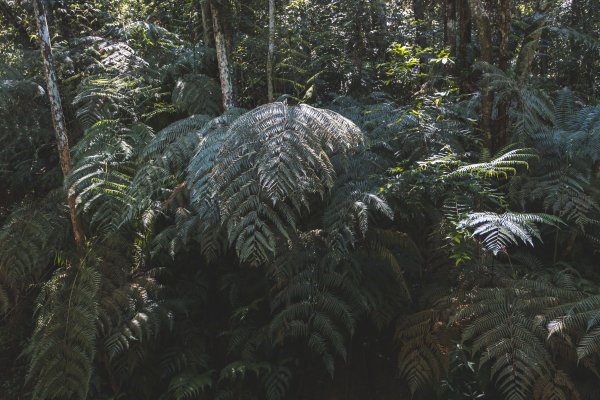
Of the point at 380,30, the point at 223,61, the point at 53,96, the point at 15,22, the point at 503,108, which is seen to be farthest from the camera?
the point at 380,30

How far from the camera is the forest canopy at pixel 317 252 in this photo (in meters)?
2.60

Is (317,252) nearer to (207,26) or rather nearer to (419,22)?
(207,26)

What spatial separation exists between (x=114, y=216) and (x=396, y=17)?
19.9 ft

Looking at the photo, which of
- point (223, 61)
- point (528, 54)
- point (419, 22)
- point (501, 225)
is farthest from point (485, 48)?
point (419, 22)

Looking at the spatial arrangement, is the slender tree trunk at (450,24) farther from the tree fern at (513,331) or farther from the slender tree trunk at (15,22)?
the slender tree trunk at (15,22)

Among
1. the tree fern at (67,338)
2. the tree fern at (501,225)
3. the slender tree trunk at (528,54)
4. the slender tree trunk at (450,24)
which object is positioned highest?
the slender tree trunk at (450,24)

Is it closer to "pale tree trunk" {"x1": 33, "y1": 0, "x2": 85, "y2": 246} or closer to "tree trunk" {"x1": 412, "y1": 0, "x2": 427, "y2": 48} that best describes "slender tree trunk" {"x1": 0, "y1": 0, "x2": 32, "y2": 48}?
"pale tree trunk" {"x1": 33, "y1": 0, "x2": 85, "y2": 246}

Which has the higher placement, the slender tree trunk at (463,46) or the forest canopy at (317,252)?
the slender tree trunk at (463,46)

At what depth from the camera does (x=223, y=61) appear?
189 inches

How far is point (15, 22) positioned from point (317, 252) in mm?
5775

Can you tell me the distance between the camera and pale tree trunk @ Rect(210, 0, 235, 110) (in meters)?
4.77

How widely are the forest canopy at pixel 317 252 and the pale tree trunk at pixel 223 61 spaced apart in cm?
86

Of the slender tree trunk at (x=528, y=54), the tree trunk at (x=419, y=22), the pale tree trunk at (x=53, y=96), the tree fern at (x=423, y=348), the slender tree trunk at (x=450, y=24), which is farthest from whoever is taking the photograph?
the tree trunk at (x=419, y=22)

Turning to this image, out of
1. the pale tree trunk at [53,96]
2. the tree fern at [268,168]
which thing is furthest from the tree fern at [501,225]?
the pale tree trunk at [53,96]
